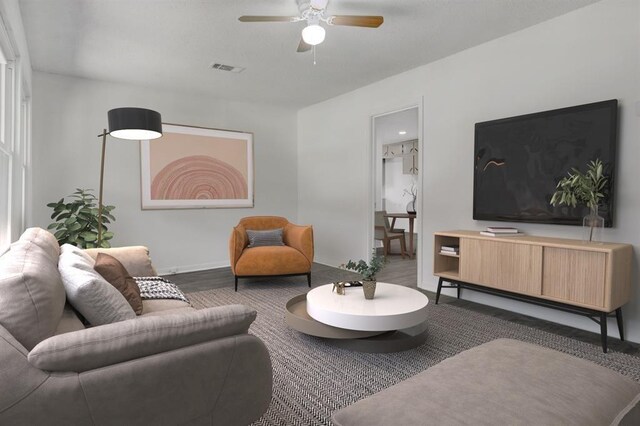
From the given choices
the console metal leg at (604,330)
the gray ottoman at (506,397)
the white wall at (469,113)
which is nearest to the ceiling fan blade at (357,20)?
the white wall at (469,113)

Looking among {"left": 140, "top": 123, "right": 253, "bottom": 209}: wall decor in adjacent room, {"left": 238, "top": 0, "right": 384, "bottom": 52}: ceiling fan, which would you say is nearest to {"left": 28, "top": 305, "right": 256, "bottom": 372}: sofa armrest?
{"left": 238, "top": 0, "right": 384, "bottom": 52}: ceiling fan

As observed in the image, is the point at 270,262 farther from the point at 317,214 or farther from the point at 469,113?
the point at 469,113

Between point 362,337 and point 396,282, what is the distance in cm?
225

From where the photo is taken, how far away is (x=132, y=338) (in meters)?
1.22

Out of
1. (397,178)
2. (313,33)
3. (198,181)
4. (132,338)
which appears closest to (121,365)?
(132,338)

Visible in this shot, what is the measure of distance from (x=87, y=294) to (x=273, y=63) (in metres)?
3.42

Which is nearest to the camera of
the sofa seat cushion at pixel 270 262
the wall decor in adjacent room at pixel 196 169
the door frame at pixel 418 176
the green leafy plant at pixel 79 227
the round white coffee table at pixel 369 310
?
the round white coffee table at pixel 369 310

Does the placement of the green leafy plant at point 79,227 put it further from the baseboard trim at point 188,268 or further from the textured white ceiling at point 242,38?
the textured white ceiling at point 242,38

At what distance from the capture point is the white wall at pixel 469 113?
9.43 feet

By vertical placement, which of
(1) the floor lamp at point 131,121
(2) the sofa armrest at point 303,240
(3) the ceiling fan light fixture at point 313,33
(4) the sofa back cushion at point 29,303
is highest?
(3) the ceiling fan light fixture at point 313,33

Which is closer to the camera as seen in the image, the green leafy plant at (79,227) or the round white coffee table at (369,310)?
the round white coffee table at (369,310)

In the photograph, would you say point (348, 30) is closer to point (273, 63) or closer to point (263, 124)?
point (273, 63)

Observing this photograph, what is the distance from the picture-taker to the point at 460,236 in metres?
3.52

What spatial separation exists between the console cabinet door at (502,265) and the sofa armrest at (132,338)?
250 cm
